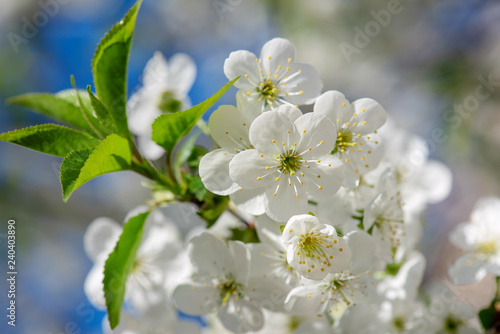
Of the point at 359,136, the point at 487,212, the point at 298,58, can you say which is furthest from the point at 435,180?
the point at 298,58

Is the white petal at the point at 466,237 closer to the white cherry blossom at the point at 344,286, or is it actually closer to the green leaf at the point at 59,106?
the white cherry blossom at the point at 344,286

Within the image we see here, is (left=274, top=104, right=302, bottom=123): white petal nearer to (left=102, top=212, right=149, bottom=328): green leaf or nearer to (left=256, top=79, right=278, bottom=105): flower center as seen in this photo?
(left=256, top=79, right=278, bottom=105): flower center

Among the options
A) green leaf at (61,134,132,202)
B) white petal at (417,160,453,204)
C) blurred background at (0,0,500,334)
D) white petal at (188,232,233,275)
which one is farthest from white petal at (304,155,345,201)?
blurred background at (0,0,500,334)

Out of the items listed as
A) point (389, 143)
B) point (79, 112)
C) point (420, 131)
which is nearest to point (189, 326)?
point (79, 112)

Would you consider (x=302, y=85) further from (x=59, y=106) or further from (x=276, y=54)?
(x=59, y=106)

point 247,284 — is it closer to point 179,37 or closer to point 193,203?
point 193,203

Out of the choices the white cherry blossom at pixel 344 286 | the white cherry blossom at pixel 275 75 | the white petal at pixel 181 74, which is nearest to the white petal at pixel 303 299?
the white cherry blossom at pixel 344 286
